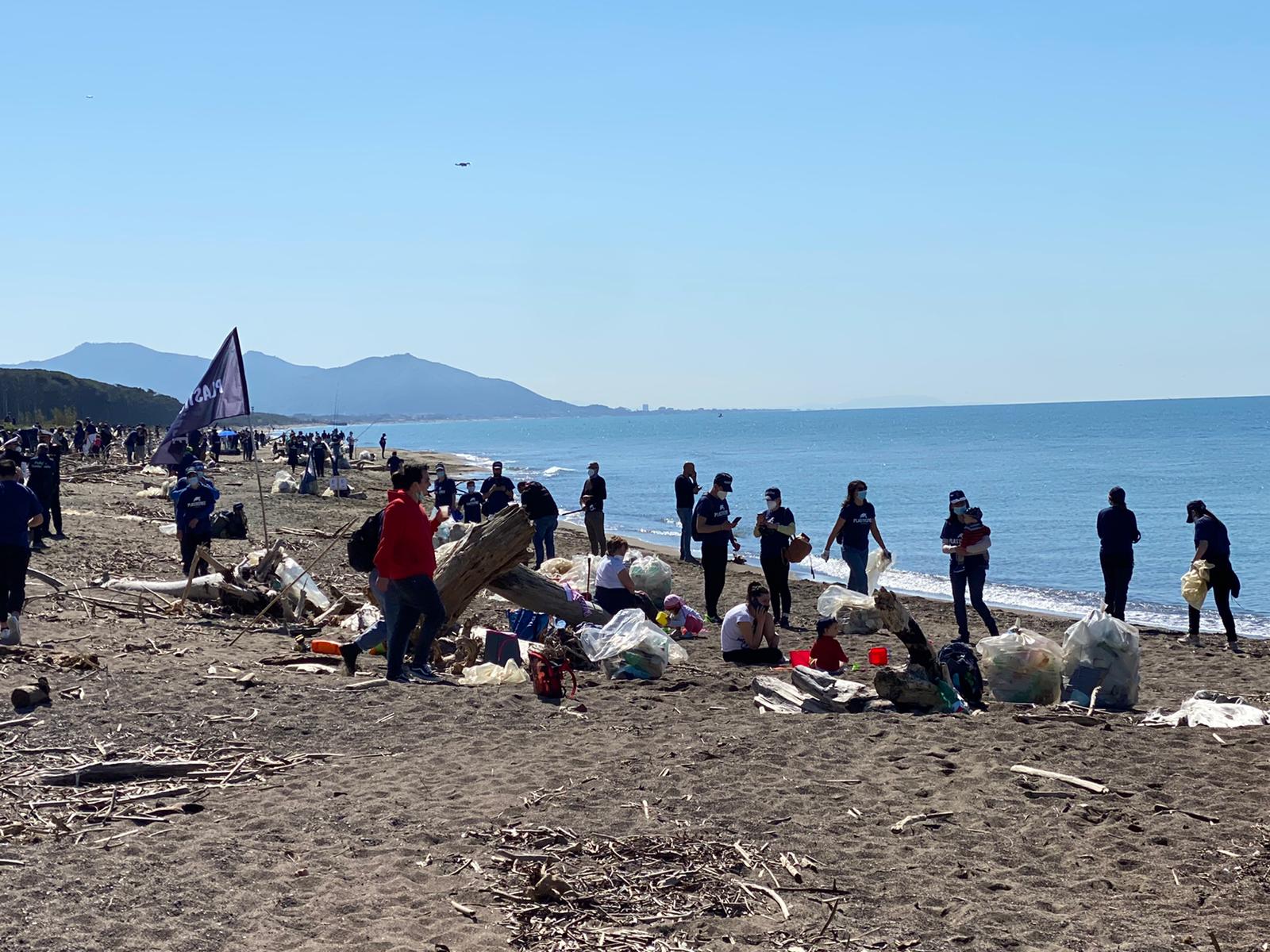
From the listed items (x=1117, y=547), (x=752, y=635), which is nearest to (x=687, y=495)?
(x=1117, y=547)

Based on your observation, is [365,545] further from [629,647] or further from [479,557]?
[629,647]

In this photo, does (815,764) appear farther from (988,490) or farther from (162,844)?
(988,490)

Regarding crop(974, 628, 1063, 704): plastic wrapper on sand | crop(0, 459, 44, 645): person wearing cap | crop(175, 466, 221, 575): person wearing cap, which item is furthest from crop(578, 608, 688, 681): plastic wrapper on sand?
crop(175, 466, 221, 575): person wearing cap

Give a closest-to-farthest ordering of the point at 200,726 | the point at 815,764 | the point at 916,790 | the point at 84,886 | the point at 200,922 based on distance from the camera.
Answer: the point at 200,922 → the point at 84,886 → the point at 916,790 → the point at 815,764 → the point at 200,726

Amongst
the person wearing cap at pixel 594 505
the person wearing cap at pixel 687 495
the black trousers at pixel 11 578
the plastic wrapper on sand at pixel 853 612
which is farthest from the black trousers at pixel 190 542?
the person wearing cap at pixel 687 495

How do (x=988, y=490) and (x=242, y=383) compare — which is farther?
(x=988, y=490)

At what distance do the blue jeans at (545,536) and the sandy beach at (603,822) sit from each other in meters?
7.16

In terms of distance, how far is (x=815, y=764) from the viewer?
652 cm

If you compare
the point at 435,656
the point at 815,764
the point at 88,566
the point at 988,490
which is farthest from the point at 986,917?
the point at 988,490

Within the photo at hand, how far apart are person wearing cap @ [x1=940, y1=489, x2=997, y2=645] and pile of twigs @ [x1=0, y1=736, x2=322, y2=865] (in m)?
7.24

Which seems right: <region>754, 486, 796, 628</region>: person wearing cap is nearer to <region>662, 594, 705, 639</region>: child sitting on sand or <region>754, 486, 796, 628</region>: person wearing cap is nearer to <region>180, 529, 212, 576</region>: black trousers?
<region>662, 594, 705, 639</region>: child sitting on sand

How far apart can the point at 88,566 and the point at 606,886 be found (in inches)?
458

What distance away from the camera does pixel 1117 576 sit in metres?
12.8

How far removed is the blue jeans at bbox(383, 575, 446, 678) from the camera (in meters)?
8.60
